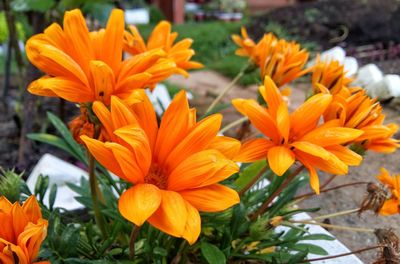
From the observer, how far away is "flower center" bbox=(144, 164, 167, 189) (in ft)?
2.27

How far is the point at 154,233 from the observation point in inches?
37.5

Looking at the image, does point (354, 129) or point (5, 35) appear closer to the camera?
point (354, 129)

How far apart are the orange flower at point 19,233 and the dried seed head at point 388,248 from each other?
542 millimetres

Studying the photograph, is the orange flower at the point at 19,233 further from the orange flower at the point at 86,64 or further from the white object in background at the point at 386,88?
the white object in background at the point at 386,88

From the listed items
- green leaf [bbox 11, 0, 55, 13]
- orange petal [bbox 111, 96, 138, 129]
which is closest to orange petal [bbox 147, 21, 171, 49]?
orange petal [bbox 111, 96, 138, 129]

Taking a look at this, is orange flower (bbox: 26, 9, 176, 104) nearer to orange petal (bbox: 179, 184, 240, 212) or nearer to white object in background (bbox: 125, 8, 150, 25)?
orange petal (bbox: 179, 184, 240, 212)

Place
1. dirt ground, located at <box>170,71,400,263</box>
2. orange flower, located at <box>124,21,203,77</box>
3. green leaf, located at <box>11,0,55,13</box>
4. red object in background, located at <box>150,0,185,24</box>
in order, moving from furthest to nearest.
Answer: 1. red object in background, located at <box>150,0,185,24</box>
2. green leaf, located at <box>11,0,55,13</box>
3. dirt ground, located at <box>170,71,400,263</box>
4. orange flower, located at <box>124,21,203,77</box>

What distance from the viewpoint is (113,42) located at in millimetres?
780

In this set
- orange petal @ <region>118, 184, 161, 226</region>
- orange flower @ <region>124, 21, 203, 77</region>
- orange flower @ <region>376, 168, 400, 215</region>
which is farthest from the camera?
orange flower @ <region>124, 21, 203, 77</region>

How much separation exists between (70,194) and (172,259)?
1.83 feet

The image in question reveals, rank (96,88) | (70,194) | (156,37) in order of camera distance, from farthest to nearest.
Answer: (70,194) → (156,37) → (96,88)

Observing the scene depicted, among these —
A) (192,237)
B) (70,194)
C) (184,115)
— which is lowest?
(70,194)

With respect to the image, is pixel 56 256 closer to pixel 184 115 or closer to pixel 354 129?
pixel 184 115

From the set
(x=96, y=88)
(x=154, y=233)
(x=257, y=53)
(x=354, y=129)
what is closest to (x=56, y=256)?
(x=154, y=233)
